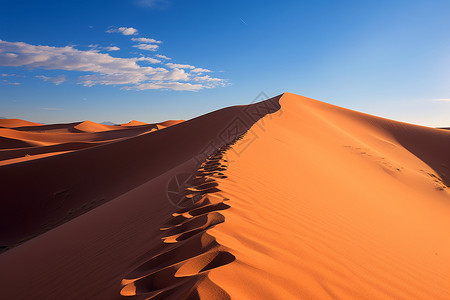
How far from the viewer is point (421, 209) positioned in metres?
6.29

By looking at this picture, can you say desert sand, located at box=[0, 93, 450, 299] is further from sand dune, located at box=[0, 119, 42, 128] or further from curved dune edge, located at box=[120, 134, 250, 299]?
sand dune, located at box=[0, 119, 42, 128]

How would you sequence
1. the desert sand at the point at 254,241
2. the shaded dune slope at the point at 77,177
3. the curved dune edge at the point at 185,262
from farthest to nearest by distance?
the shaded dune slope at the point at 77,177 < the desert sand at the point at 254,241 < the curved dune edge at the point at 185,262

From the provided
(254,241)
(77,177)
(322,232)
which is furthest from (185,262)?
(77,177)

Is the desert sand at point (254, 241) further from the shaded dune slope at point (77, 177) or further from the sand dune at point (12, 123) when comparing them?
the sand dune at point (12, 123)

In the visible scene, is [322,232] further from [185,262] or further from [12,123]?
[12,123]

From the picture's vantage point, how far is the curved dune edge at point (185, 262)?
1.41 meters

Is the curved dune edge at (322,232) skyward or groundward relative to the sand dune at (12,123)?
skyward

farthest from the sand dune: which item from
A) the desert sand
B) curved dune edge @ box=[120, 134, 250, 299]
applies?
curved dune edge @ box=[120, 134, 250, 299]

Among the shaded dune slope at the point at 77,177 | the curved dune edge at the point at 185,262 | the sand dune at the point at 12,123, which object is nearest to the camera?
the curved dune edge at the point at 185,262

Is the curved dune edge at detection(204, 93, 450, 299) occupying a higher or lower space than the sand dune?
higher

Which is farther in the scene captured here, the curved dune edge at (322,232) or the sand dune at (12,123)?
the sand dune at (12,123)

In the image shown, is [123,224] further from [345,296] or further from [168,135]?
[168,135]

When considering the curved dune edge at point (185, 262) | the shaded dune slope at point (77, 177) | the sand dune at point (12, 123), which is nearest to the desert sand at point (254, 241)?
the curved dune edge at point (185, 262)

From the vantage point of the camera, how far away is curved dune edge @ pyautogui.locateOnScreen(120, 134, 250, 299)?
1412 mm
